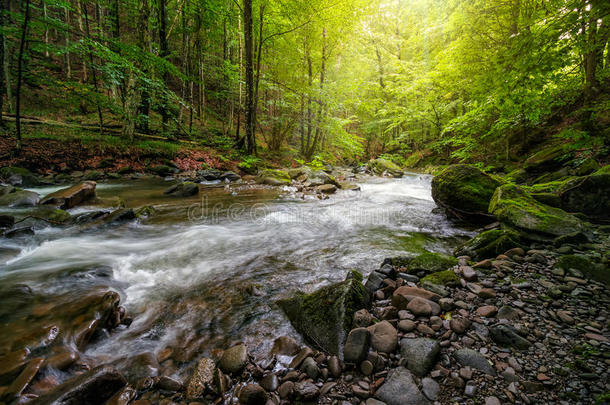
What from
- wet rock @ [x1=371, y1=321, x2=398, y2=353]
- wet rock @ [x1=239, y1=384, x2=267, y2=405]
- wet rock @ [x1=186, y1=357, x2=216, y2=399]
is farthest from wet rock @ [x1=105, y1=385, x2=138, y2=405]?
wet rock @ [x1=371, y1=321, x2=398, y2=353]

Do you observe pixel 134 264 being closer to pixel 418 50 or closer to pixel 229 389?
pixel 229 389

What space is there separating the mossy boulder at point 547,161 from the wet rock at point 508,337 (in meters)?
8.58

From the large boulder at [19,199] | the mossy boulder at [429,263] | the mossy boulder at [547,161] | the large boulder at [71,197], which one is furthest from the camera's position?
the mossy boulder at [547,161]

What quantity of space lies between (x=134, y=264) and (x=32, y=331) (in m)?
1.57

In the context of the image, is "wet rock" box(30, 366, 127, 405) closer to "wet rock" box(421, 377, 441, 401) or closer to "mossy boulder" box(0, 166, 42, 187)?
"wet rock" box(421, 377, 441, 401)

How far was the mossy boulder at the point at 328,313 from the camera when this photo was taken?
2.03 metres

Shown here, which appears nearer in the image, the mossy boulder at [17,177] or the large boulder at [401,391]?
the large boulder at [401,391]

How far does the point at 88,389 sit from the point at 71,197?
5.72 m

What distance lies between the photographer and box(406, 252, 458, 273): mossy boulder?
308cm

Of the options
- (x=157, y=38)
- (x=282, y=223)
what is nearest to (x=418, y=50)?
(x=157, y=38)

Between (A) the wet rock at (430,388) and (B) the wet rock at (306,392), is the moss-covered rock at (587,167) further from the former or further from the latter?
(B) the wet rock at (306,392)

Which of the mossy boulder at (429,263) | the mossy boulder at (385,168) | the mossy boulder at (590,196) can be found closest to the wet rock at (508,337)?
the mossy boulder at (429,263)

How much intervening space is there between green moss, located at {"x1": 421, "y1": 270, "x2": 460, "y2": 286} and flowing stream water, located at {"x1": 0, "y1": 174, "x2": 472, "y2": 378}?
3.12 feet

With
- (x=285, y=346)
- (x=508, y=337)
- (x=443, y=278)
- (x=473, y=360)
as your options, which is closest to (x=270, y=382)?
(x=285, y=346)
